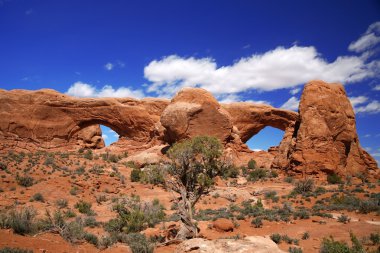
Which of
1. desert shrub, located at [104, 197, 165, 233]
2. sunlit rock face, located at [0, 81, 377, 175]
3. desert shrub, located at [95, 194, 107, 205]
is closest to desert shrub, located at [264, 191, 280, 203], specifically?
sunlit rock face, located at [0, 81, 377, 175]

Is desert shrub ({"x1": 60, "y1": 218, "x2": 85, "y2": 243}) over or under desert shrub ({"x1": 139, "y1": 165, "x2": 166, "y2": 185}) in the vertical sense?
under

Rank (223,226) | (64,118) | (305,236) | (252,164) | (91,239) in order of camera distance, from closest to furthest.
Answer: (91,239) → (305,236) → (223,226) → (252,164) → (64,118)

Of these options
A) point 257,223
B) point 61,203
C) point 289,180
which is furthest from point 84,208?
point 289,180

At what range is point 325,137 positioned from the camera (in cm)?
2347

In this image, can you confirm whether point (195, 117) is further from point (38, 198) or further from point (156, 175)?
point (156, 175)

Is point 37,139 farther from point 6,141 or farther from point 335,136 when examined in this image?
point 335,136

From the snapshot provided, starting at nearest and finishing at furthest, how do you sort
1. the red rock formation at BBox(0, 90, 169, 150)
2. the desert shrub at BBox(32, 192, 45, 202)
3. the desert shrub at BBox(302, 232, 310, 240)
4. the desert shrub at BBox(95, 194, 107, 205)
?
the desert shrub at BBox(302, 232, 310, 240) → the desert shrub at BBox(32, 192, 45, 202) → the desert shrub at BBox(95, 194, 107, 205) → the red rock formation at BBox(0, 90, 169, 150)

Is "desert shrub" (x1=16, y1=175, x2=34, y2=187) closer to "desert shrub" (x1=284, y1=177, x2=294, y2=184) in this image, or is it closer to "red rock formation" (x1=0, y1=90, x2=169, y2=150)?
"red rock formation" (x1=0, y1=90, x2=169, y2=150)

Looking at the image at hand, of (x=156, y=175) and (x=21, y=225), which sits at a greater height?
(x=156, y=175)

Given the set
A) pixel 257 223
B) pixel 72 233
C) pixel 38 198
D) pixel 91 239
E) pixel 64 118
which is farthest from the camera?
pixel 64 118

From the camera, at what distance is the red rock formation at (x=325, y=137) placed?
76.2 feet

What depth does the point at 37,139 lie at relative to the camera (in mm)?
33906

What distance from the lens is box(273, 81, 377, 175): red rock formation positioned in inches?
915

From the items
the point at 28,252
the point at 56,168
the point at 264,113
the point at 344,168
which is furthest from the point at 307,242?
the point at 264,113
